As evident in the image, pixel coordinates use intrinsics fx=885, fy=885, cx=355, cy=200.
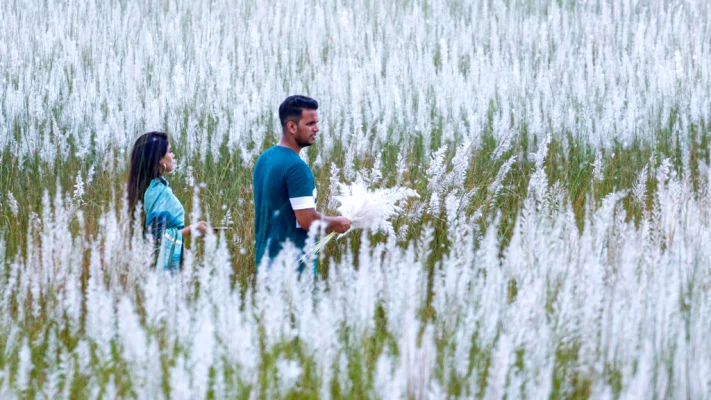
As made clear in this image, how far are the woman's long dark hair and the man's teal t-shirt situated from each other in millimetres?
644

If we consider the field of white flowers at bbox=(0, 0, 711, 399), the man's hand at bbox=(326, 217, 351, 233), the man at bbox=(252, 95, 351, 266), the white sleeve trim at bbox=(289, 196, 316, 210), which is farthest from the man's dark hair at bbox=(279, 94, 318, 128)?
the field of white flowers at bbox=(0, 0, 711, 399)

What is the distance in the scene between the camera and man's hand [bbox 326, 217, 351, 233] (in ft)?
12.8

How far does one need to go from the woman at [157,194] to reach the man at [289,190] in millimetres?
414

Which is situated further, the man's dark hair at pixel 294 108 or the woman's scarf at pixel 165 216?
the woman's scarf at pixel 165 216

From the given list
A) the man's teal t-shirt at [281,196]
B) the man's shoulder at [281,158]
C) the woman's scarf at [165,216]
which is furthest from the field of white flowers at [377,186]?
the man's shoulder at [281,158]

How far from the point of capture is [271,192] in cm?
396

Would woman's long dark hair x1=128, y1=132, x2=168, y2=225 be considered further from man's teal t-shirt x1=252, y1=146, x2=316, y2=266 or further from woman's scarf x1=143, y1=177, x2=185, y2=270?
man's teal t-shirt x1=252, y1=146, x2=316, y2=266

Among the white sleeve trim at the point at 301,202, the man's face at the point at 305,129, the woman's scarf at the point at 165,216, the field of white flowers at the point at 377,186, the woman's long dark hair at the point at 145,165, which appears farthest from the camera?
the woman's long dark hair at the point at 145,165

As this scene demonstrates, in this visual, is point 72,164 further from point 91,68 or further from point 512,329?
point 512,329

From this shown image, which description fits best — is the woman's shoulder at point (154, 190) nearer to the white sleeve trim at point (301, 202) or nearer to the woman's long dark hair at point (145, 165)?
the woman's long dark hair at point (145, 165)

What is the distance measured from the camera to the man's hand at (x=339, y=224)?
390 cm

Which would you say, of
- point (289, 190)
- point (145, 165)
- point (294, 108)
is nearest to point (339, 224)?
point (289, 190)

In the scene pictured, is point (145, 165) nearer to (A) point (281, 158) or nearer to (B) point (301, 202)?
(A) point (281, 158)

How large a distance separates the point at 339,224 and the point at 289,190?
27cm
